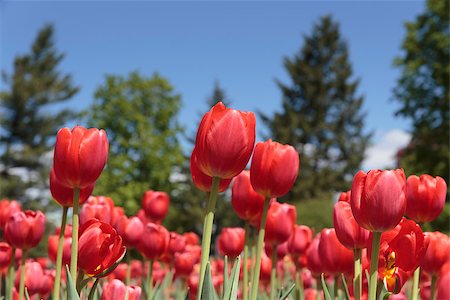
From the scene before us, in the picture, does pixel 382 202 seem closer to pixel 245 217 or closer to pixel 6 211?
pixel 245 217

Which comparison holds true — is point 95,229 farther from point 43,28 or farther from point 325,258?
point 43,28

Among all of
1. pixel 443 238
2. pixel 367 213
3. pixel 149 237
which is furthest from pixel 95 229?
pixel 443 238

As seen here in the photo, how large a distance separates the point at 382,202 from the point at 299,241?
56.7 inches

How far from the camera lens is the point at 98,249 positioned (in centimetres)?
144

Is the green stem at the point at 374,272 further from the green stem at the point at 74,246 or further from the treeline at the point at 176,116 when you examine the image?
the treeline at the point at 176,116

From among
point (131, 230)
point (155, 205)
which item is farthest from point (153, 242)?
point (155, 205)

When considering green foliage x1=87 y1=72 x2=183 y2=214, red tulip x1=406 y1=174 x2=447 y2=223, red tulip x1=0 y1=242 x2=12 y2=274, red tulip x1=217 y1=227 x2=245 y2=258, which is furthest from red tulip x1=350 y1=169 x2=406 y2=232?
green foliage x1=87 y1=72 x2=183 y2=214

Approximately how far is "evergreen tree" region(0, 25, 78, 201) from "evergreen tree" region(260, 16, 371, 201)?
1294cm

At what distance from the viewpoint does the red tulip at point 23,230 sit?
2.02m

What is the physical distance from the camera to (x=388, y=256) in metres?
1.56

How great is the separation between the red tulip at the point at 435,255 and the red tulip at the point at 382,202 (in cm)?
65

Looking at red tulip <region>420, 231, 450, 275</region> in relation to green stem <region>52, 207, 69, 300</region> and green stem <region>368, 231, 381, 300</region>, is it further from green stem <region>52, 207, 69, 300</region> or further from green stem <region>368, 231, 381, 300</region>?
green stem <region>52, 207, 69, 300</region>

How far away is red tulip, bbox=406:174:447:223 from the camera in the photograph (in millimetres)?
1866

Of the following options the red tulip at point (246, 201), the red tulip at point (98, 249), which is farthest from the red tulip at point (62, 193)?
the red tulip at point (246, 201)
